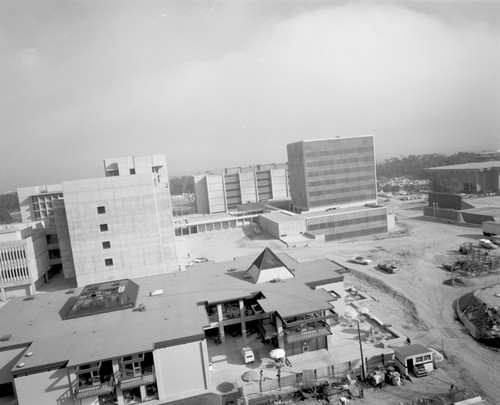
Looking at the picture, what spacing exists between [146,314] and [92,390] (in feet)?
22.8

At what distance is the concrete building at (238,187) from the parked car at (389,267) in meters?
66.4

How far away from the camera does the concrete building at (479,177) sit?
101m

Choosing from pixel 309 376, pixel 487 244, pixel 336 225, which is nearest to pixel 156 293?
pixel 309 376

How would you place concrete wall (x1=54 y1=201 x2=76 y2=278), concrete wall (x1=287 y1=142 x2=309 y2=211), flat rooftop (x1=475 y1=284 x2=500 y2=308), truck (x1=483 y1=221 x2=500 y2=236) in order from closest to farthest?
flat rooftop (x1=475 y1=284 x2=500 y2=308) → concrete wall (x1=54 y1=201 x2=76 y2=278) → truck (x1=483 y1=221 x2=500 y2=236) → concrete wall (x1=287 y1=142 x2=309 y2=211)

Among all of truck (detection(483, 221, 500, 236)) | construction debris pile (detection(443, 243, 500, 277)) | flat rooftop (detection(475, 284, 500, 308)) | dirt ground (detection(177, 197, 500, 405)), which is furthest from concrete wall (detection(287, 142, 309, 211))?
flat rooftop (detection(475, 284, 500, 308))

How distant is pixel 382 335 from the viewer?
29578mm

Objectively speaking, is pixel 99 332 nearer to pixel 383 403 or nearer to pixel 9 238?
pixel 383 403

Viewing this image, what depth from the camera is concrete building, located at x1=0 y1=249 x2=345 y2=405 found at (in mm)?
22922

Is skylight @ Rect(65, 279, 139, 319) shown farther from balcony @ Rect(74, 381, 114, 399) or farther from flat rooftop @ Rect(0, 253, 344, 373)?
balcony @ Rect(74, 381, 114, 399)

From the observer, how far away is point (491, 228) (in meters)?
58.4

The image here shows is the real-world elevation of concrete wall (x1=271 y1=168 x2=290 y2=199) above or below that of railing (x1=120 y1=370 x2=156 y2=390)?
above

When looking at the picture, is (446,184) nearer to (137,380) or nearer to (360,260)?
(360,260)

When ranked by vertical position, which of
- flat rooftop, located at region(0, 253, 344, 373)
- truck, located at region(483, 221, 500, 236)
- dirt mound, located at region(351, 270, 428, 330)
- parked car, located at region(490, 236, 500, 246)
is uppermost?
flat rooftop, located at region(0, 253, 344, 373)

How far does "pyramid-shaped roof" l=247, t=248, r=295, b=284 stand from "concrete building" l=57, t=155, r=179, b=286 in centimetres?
1830
